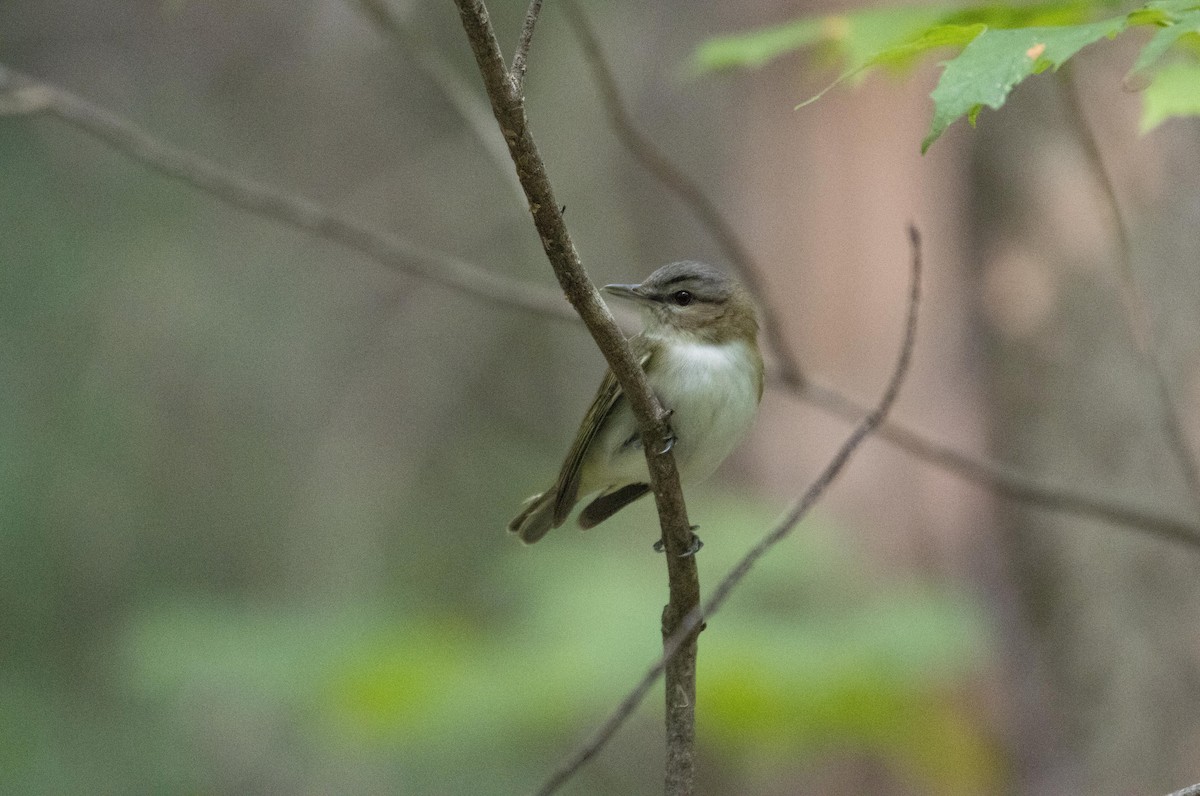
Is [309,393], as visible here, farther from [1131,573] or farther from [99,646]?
[1131,573]

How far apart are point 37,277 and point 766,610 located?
202 inches

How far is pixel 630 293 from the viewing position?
13.3 ft

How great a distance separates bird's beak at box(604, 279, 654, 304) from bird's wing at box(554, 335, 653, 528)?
0.62 feet

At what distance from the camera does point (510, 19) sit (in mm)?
9188

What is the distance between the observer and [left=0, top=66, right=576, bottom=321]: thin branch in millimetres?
4039

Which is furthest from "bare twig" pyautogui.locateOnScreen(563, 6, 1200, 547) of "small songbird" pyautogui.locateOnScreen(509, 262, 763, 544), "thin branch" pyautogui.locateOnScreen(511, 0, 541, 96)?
"thin branch" pyautogui.locateOnScreen(511, 0, 541, 96)

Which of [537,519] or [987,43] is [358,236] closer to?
[537,519]

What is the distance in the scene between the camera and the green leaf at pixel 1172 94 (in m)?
2.69

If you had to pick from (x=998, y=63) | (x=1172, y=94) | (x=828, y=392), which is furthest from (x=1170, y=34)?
(x=828, y=392)

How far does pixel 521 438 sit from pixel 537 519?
20.7 ft

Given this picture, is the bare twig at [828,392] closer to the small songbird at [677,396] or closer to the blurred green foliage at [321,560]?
the small songbird at [677,396]

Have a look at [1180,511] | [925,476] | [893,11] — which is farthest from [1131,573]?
[893,11]

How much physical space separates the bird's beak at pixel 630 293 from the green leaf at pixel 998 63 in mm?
1893

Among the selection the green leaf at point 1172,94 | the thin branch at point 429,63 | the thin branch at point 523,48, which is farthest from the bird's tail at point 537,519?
the thin branch at point 523,48
